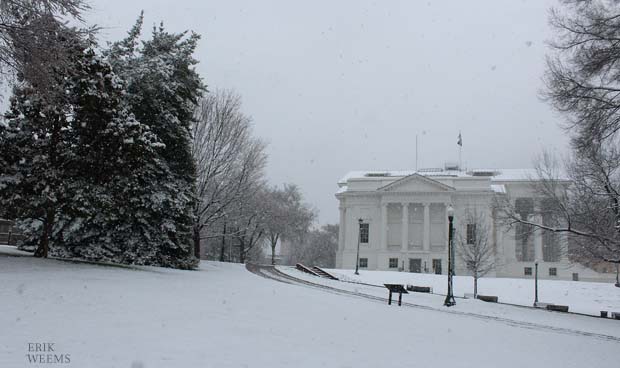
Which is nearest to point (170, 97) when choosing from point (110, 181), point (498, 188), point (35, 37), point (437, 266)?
point (110, 181)

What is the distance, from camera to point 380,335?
1085cm

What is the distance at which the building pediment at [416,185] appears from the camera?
6566cm

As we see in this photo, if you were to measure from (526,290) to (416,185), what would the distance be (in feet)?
98.2

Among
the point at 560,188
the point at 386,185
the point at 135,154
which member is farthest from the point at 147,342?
the point at 386,185

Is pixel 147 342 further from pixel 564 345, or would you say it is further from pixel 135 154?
pixel 135 154

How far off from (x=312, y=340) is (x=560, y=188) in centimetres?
2135

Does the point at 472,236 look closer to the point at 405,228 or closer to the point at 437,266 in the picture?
the point at 437,266

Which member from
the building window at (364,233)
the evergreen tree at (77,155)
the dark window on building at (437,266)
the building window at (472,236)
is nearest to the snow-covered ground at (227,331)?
the evergreen tree at (77,155)

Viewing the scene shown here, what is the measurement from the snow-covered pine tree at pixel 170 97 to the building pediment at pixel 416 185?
4475 centimetres

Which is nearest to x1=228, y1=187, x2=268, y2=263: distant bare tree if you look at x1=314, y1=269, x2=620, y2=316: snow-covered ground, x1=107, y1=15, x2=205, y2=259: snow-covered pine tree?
x1=314, y1=269, x2=620, y2=316: snow-covered ground

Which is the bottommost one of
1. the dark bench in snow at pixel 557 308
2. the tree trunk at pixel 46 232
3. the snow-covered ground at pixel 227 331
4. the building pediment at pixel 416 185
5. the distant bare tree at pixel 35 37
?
the dark bench in snow at pixel 557 308

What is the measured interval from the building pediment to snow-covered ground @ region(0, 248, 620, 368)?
50614 millimetres

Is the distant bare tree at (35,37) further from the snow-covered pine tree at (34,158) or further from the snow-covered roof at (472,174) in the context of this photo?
the snow-covered roof at (472,174)

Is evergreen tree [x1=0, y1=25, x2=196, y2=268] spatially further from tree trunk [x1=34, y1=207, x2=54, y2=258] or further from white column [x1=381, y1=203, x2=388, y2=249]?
white column [x1=381, y1=203, x2=388, y2=249]
